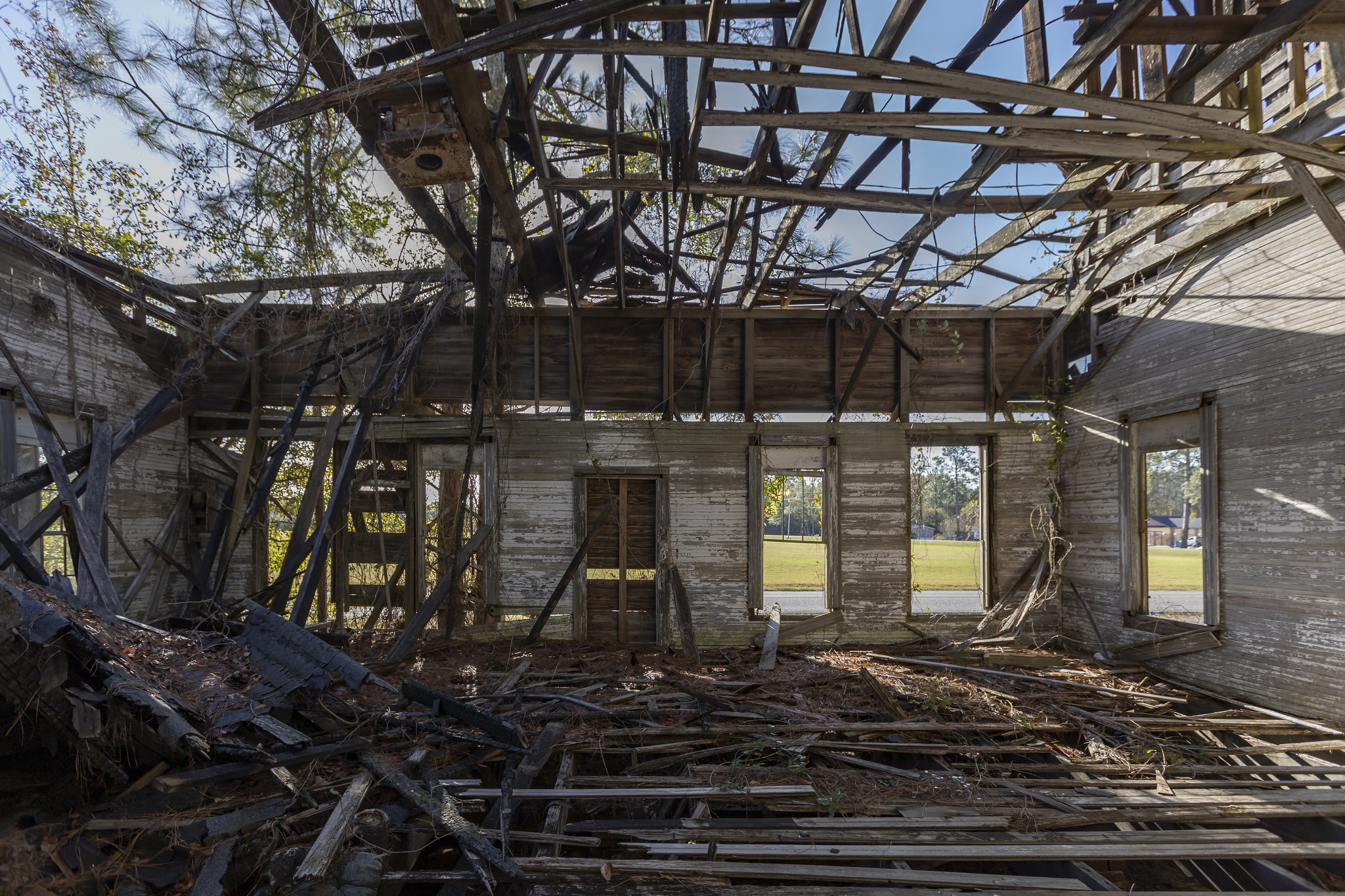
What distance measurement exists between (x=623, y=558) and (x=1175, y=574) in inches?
846

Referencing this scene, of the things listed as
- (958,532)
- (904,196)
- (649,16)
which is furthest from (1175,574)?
(649,16)

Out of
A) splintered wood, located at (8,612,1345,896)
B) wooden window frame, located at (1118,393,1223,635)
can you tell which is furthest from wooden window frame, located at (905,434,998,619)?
splintered wood, located at (8,612,1345,896)

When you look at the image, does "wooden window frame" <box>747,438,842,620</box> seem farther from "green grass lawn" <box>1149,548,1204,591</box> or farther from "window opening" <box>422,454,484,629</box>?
"green grass lawn" <box>1149,548,1204,591</box>

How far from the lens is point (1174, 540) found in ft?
152

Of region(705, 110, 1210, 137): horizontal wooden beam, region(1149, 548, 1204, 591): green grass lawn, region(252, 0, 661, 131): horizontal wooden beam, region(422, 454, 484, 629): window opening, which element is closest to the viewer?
region(252, 0, 661, 131): horizontal wooden beam

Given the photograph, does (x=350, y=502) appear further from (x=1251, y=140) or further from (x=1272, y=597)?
(x=1272, y=597)

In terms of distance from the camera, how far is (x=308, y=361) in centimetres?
827

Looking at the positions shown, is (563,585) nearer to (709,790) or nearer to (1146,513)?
(709,790)

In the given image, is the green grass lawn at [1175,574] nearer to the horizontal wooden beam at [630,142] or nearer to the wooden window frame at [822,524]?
the wooden window frame at [822,524]

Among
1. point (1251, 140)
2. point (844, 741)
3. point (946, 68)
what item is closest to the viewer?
point (946, 68)

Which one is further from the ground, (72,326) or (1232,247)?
(1232,247)

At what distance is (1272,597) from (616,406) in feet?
24.3

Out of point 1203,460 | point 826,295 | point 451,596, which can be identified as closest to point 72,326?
point 451,596

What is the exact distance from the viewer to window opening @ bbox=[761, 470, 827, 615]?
8.79 metres
